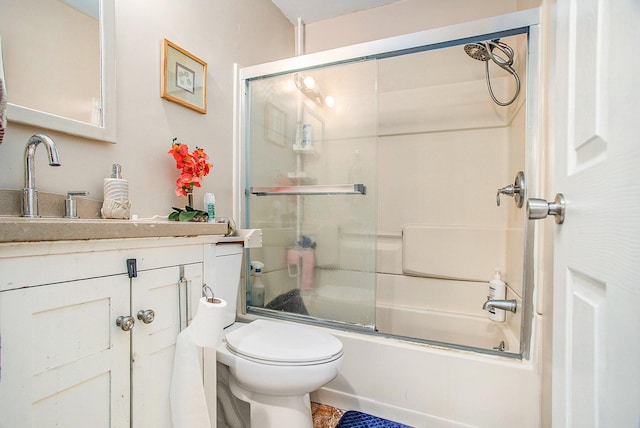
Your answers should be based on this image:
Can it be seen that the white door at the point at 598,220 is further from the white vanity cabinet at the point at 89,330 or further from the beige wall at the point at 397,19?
the beige wall at the point at 397,19

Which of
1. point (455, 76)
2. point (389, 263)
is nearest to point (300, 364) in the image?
point (389, 263)

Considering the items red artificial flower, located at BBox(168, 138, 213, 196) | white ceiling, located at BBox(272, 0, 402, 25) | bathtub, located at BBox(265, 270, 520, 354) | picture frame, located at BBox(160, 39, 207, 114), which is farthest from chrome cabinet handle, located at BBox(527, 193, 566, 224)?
white ceiling, located at BBox(272, 0, 402, 25)

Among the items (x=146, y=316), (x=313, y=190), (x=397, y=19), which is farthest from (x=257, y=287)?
(x=397, y=19)

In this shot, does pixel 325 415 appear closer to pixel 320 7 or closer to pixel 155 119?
pixel 155 119

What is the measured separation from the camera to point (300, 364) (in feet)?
3.33

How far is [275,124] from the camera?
198 cm

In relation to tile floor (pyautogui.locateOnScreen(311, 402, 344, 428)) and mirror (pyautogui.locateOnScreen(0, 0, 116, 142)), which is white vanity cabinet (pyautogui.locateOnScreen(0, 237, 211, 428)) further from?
tile floor (pyautogui.locateOnScreen(311, 402, 344, 428))

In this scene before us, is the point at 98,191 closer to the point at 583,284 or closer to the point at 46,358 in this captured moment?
the point at 46,358

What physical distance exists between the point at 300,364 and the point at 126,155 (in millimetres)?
1032

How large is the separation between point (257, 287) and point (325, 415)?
757mm

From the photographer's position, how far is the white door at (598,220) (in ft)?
1.28

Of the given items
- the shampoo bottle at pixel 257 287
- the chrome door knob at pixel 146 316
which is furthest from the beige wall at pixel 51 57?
the shampoo bottle at pixel 257 287

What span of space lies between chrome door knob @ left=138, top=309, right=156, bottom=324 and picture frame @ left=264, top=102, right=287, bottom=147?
1.41 metres

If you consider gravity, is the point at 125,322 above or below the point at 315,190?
below
